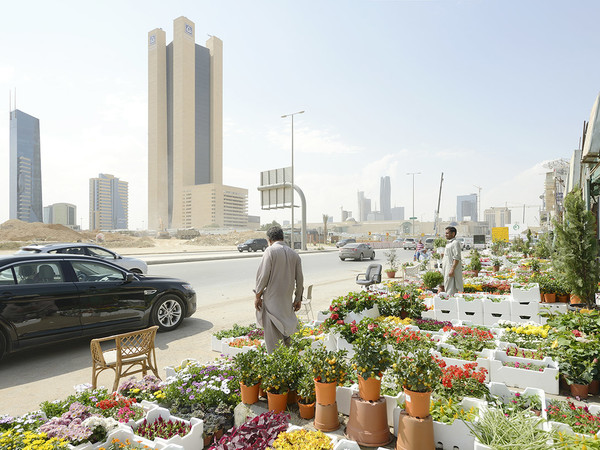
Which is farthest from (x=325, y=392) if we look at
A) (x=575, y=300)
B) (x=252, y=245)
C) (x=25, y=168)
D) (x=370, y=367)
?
(x=25, y=168)

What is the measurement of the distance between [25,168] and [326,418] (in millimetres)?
148792

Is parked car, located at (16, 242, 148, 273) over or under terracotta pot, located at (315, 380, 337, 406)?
over

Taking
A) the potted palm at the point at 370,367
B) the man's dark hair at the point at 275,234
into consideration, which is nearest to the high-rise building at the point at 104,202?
the man's dark hair at the point at 275,234

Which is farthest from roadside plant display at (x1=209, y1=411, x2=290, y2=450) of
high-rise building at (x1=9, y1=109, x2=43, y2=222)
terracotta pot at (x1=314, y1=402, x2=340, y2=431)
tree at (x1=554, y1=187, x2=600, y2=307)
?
high-rise building at (x1=9, y1=109, x2=43, y2=222)

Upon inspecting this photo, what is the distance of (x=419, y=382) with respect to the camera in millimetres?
2828

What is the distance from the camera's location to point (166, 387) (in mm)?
3785

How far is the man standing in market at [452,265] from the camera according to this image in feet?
26.1

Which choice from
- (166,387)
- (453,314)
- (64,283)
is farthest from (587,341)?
(64,283)

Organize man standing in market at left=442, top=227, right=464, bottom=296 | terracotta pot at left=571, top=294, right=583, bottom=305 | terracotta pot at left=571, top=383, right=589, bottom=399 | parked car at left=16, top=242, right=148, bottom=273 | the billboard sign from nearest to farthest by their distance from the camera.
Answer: terracotta pot at left=571, top=383, right=589, bottom=399
terracotta pot at left=571, top=294, right=583, bottom=305
man standing in market at left=442, top=227, right=464, bottom=296
parked car at left=16, top=242, right=148, bottom=273
the billboard sign

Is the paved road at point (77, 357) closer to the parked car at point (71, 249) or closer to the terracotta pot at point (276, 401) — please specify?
the terracotta pot at point (276, 401)

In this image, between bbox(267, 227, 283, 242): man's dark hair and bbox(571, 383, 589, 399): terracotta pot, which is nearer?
bbox(571, 383, 589, 399): terracotta pot

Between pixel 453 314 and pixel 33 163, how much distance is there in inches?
5859

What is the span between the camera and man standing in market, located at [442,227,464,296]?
26.1ft

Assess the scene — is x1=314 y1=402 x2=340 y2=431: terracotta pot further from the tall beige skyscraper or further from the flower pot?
the tall beige skyscraper
